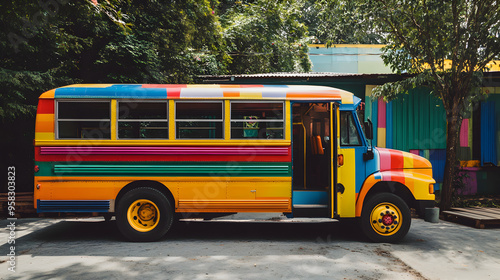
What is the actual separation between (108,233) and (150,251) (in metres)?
1.79

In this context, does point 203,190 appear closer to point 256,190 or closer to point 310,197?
point 256,190

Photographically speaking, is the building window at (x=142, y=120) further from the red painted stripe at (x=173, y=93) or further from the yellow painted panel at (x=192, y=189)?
the yellow painted panel at (x=192, y=189)

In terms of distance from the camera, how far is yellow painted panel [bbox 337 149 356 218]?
23.0 ft

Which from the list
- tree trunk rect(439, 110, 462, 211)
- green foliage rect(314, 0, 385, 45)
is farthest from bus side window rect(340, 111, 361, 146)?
green foliage rect(314, 0, 385, 45)

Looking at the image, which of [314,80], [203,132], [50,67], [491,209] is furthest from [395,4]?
[50,67]

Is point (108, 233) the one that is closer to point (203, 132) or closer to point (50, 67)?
point (203, 132)

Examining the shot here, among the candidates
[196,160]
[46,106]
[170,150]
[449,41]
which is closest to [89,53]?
[46,106]

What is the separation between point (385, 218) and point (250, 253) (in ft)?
8.18

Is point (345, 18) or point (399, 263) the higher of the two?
point (345, 18)

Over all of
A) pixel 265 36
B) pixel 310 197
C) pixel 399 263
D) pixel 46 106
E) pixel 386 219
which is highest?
pixel 265 36

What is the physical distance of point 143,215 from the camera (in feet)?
23.1

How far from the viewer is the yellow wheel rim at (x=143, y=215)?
6965 mm

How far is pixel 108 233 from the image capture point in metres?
7.73

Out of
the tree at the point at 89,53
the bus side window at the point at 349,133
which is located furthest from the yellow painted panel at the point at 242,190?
the tree at the point at 89,53
